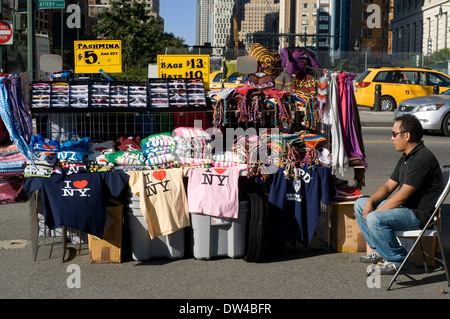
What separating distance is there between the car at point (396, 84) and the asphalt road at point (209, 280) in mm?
20051

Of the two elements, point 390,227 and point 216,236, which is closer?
point 390,227

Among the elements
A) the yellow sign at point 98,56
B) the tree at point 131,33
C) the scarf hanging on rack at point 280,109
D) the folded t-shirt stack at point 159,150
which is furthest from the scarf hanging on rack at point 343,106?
the tree at point 131,33

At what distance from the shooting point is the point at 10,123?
631cm

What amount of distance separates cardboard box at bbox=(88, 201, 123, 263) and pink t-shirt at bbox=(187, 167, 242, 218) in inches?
30.3

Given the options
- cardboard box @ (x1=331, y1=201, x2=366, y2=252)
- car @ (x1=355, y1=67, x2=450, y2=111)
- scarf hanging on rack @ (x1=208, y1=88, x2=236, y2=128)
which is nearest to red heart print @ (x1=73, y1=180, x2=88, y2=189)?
scarf hanging on rack @ (x1=208, y1=88, x2=236, y2=128)

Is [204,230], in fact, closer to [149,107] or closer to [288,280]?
[288,280]

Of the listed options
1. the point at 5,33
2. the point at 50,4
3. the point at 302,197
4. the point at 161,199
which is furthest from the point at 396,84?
the point at 161,199

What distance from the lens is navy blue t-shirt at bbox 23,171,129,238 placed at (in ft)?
20.5

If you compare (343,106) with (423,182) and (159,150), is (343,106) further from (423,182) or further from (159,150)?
(159,150)

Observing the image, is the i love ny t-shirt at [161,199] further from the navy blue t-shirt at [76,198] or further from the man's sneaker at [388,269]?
the man's sneaker at [388,269]

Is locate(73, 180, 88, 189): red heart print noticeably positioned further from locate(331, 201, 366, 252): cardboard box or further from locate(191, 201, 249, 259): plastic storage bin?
locate(331, 201, 366, 252): cardboard box

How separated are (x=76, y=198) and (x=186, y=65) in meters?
4.81
